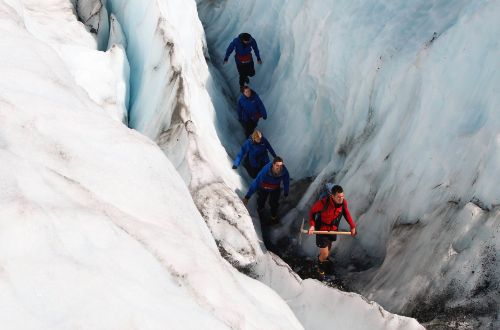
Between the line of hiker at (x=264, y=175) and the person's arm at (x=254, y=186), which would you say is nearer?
the line of hiker at (x=264, y=175)

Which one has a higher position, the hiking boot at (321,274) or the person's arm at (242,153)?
the person's arm at (242,153)

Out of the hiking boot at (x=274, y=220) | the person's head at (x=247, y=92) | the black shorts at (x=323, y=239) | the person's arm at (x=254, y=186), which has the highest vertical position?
the person's head at (x=247, y=92)

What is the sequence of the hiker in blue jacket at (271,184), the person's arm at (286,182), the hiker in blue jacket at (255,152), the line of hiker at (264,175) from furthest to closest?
1. the hiker in blue jacket at (255,152)
2. the person's arm at (286,182)
3. the hiker in blue jacket at (271,184)
4. the line of hiker at (264,175)

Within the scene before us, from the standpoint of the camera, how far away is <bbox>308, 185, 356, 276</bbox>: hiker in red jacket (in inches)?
284

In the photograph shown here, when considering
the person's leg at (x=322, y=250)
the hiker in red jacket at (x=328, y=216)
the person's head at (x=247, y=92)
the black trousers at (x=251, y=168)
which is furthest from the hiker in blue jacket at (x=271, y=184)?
the person's head at (x=247, y=92)

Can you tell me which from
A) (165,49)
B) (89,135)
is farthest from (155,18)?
(89,135)

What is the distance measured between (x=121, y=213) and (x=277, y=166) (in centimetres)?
360

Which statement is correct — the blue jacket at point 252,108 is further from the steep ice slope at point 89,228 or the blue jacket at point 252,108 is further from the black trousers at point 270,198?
the steep ice slope at point 89,228

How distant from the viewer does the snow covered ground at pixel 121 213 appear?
3.73 metres

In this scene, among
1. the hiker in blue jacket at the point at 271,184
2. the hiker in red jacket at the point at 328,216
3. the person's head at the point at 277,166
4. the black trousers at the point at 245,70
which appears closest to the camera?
the hiker in red jacket at the point at 328,216

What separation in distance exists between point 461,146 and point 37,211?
16.6 feet

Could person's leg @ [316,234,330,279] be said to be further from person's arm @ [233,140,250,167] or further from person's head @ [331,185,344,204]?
person's arm @ [233,140,250,167]

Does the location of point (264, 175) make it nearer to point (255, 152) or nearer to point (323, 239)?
point (255, 152)

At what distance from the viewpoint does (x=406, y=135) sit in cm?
766
